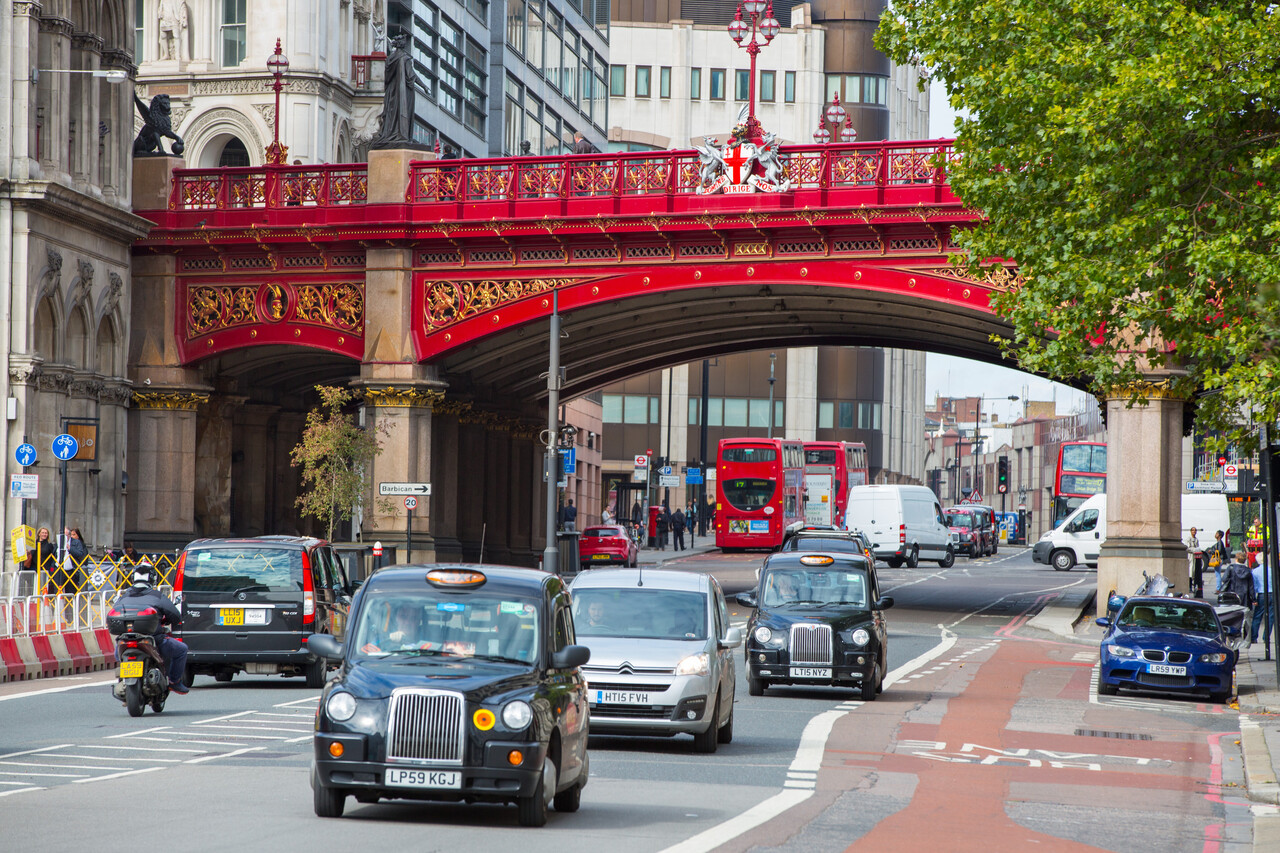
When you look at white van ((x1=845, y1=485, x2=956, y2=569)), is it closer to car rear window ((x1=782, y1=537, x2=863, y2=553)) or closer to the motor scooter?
car rear window ((x1=782, y1=537, x2=863, y2=553))

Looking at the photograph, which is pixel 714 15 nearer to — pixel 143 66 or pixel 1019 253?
pixel 143 66

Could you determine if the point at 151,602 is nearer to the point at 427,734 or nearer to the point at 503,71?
the point at 427,734

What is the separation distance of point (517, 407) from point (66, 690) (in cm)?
3008

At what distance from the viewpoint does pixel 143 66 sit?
51.8m

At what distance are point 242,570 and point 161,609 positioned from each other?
2.90 metres

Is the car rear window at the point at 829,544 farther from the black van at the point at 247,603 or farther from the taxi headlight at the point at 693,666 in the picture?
the taxi headlight at the point at 693,666

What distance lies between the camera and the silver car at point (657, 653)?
48.6ft

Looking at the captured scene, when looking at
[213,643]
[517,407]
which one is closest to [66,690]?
[213,643]

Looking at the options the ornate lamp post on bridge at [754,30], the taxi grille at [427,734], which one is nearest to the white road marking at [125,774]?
the taxi grille at [427,734]

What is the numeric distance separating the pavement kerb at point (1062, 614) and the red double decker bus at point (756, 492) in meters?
16.7

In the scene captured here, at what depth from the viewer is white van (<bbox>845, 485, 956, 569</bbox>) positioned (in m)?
59.5

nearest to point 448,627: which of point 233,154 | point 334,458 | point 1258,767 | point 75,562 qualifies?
point 1258,767

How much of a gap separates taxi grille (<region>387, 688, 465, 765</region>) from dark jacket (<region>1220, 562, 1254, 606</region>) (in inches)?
985

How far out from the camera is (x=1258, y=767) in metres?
15.4
